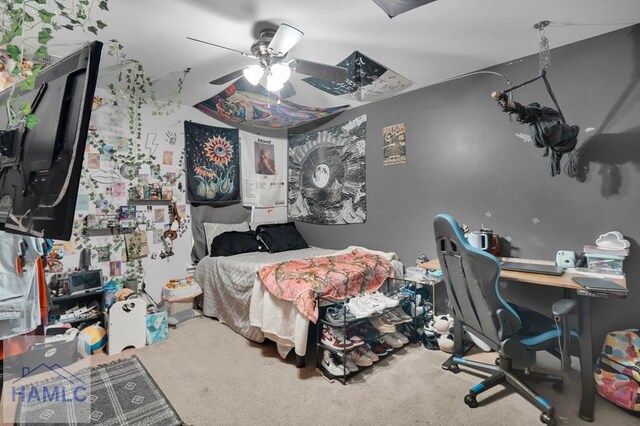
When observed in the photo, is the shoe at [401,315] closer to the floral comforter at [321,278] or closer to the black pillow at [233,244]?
the floral comforter at [321,278]

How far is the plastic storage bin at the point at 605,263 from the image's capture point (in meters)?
2.04

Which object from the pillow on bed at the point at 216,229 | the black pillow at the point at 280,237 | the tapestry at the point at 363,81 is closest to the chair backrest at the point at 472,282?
the tapestry at the point at 363,81

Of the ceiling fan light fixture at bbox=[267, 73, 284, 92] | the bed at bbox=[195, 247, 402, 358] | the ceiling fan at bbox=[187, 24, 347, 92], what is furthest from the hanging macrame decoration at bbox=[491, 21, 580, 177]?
the bed at bbox=[195, 247, 402, 358]

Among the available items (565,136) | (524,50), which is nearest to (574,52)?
(524,50)

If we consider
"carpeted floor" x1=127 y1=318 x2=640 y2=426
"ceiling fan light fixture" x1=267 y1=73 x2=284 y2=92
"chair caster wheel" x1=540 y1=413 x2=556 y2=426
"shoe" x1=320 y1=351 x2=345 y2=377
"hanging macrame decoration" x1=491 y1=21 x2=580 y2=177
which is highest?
"ceiling fan light fixture" x1=267 y1=73 x2=284 y2=92

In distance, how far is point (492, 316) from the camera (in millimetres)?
1716

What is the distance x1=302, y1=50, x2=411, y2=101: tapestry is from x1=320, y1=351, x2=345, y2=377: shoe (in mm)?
2313

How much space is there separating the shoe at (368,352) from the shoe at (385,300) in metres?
0.35

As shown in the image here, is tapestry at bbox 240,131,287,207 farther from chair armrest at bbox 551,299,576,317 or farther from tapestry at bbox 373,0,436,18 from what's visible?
chair armrest at bbox 551,299,576,317

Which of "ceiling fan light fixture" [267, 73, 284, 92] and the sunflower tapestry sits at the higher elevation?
"ceiling fan light fixture" [267, 73, 284, 92]

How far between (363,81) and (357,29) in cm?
86

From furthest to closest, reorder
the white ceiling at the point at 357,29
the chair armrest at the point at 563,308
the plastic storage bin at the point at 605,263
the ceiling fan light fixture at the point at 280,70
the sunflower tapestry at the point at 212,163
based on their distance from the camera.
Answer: the sunflower tapestry at the point at 212,163 < the ceiling fan light fixture at the point at 280,70 < the plastic storage bin at the point at 605,263 < the white ceiling at the point at 357,29 < the chair armrest at the point at 563,308

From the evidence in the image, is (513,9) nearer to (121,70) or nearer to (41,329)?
(121,70)

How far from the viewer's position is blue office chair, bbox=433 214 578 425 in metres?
1.69
